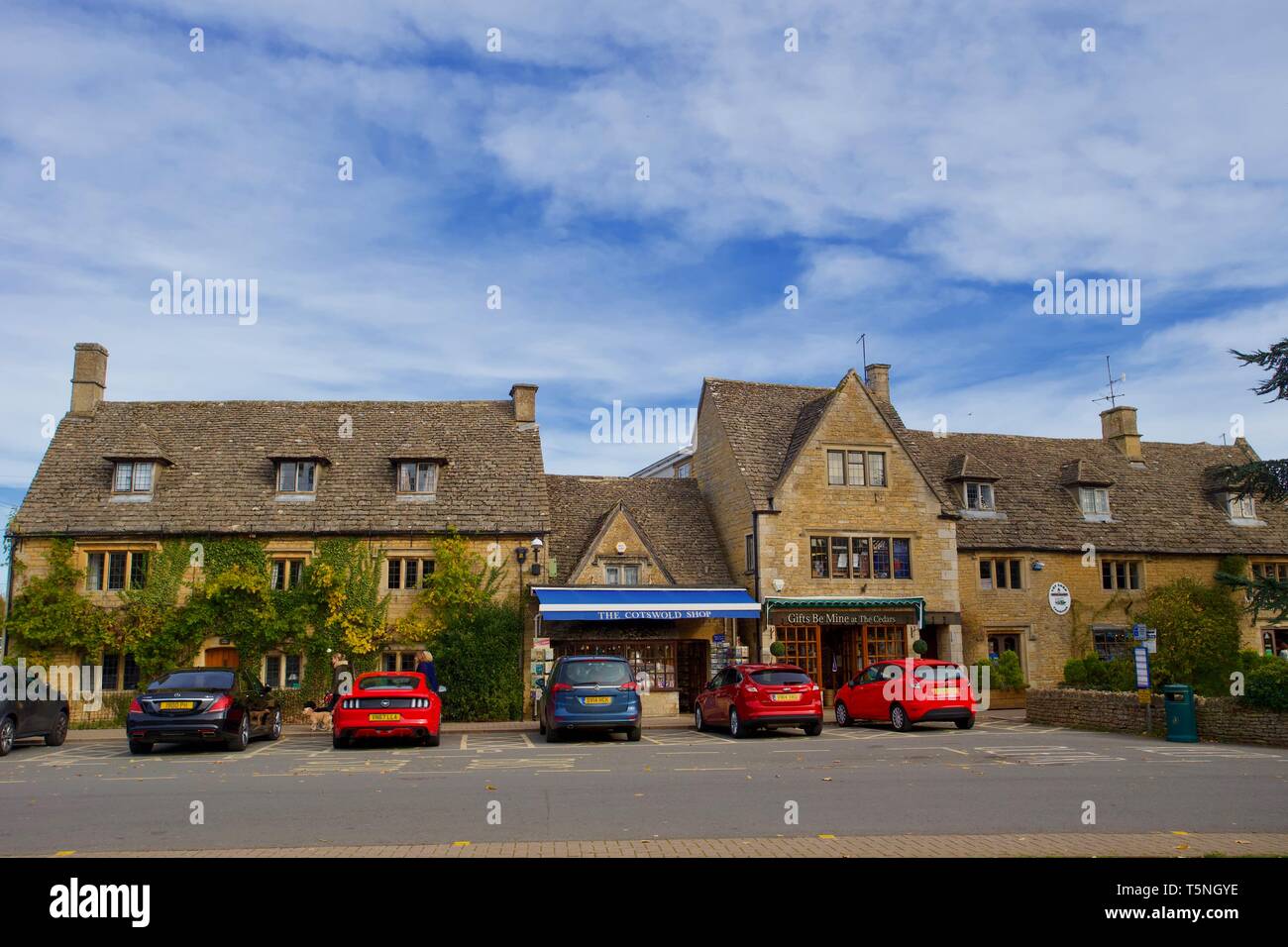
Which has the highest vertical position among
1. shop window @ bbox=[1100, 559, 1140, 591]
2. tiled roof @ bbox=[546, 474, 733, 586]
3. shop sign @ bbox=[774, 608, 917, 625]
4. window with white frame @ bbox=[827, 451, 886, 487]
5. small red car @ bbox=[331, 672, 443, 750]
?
window with white frame @ bbox=[827, 451, 886, 487]

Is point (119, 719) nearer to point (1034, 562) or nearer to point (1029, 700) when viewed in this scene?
point (1029, 700)

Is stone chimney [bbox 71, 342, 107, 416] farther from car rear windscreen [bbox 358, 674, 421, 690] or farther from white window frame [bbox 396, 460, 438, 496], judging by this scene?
car rear windscreen [bbox 358, 674, 421, 690]

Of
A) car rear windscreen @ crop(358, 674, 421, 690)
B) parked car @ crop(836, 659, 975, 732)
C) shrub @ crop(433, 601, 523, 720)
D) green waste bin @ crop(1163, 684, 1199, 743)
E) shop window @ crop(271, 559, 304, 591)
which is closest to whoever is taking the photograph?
car rear windscreen @ crop(358, 674, 421, 690)

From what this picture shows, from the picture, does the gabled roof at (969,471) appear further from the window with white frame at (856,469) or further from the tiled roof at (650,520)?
the tiled roof at (650,520)

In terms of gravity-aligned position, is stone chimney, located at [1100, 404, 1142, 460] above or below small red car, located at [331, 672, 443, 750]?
above

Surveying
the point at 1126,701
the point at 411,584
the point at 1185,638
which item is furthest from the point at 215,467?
the point at 1185,638

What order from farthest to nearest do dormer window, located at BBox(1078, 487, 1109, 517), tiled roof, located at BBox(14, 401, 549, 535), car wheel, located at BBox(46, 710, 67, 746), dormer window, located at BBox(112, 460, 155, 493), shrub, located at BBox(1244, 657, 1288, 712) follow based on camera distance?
dormer window, located at BBox(1078, 487, 1109, 517), dormer window, located at BBox(112, 460, 155, 493), tiled roof, located at BBox(14, 401, 549, 535), car wheel, located at BBox(46, 710, 67, 746), shrub, located at BBox(1244, 657, 1288, 712)

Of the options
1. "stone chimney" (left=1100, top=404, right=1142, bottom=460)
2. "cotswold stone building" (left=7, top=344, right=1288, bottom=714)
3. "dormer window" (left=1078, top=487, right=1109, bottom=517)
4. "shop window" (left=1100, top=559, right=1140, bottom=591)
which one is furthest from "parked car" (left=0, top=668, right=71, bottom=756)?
"stone chimney" (left=1100, top=404, right=1142, bottom=460)

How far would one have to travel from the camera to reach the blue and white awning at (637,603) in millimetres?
26984

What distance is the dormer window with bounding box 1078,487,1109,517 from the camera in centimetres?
3556

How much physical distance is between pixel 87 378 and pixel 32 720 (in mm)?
14758

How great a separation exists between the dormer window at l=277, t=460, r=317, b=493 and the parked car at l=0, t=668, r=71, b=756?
29.9 ft

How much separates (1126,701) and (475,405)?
2113 centimetres

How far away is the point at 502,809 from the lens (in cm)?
1114
